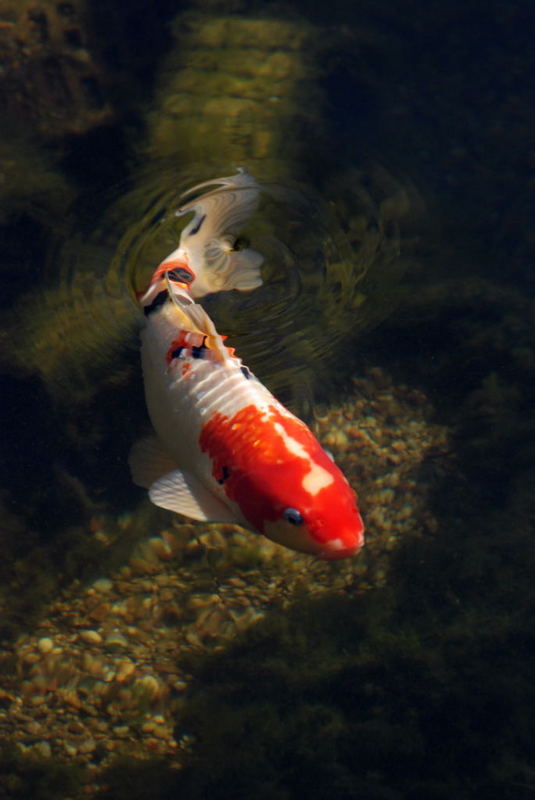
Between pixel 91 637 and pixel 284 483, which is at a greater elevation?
pixel 284 483

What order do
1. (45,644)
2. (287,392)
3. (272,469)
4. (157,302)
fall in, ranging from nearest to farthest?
(272,469), (45,644), (157,302), (287,392)

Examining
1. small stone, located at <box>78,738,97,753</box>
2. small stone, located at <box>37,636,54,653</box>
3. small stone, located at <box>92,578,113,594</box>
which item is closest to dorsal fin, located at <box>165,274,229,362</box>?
small stone, located at <box>92,578,113,594</box>

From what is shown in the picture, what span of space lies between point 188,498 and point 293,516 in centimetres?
60

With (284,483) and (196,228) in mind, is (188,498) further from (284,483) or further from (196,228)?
(196,228)

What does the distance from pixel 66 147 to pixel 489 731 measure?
467cm

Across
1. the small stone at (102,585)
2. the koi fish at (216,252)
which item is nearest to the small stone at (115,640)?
the small stone at (102,585)

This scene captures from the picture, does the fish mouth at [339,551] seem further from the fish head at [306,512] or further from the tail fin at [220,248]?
the tail fin at [220,248]

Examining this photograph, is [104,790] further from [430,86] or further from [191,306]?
[430,86]

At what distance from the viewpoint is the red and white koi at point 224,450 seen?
277cm

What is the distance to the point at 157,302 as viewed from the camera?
369 centimetres

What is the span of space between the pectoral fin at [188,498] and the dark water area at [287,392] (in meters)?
0.81

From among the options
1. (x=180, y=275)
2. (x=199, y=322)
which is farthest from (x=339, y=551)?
(x=180, y=275)

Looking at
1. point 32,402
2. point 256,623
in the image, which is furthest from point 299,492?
point 32,402

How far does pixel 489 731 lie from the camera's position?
9.71 ft
